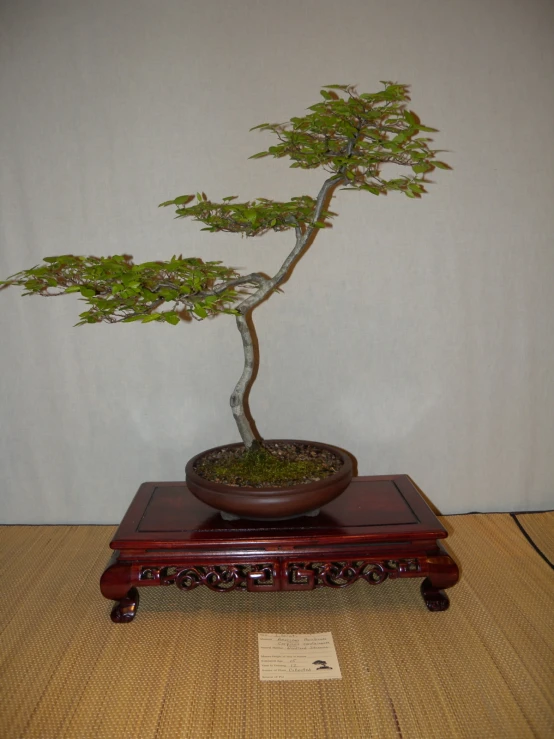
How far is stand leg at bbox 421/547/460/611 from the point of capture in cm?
126

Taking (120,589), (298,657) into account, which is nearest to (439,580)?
(298,657)

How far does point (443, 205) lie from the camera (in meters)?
1.68

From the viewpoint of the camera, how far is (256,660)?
116 centimetres

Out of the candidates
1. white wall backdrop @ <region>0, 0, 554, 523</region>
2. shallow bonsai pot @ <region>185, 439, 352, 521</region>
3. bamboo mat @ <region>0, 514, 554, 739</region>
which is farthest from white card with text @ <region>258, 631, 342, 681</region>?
white wall backdrop @ <region>0, 0, 554, 523</region>

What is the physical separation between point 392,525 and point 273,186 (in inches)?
41.4

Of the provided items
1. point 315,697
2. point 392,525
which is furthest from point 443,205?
point 315,697

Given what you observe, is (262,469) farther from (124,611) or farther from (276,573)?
(124,611)

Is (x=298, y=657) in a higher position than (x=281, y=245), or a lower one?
lower

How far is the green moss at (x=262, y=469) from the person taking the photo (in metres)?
1.29

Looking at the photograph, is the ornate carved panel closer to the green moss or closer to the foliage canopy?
the green moss

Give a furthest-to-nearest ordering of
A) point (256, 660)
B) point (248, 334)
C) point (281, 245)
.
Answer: point (281, 245)
point (248, 334)
point (256, 660)

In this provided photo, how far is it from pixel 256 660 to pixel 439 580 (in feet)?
1.53

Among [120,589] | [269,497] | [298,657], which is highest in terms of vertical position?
[269,497]

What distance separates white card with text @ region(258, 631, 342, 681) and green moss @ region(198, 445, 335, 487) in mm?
350
